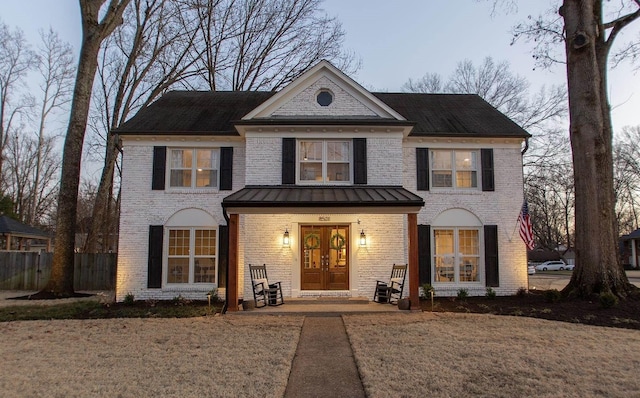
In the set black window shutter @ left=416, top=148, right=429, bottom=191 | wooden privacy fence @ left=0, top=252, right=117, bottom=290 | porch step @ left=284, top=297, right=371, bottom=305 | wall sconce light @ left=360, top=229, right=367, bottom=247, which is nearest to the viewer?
porch step @ left=284, top=297, right=371, bottom=305

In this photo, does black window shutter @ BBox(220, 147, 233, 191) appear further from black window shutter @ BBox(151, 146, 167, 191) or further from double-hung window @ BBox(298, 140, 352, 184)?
double-hung window @ BBox(298, 140, 352, 184)

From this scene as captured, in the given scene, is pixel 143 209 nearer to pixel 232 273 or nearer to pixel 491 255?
pixel 232 273

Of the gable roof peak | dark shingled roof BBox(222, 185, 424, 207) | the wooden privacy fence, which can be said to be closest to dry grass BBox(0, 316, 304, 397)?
dark shingled roof BBox(222, 185, 424, 207)

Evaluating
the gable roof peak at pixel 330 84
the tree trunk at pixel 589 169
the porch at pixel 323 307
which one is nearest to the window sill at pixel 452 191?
the gable roof peak at pixel 330 84

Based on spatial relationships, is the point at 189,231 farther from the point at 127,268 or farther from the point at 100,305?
the point at 100,305

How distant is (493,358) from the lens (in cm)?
599

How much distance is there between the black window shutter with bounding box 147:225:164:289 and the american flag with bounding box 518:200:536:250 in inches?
423

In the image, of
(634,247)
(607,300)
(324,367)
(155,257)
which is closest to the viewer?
(324,367)

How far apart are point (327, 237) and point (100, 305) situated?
258 inches

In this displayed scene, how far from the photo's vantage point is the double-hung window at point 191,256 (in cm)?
1258

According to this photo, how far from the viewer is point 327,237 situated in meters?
12.3

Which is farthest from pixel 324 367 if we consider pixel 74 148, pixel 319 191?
pixel 74 148

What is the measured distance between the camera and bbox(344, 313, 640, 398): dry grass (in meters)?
4.80

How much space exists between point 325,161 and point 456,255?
4.97 meters
